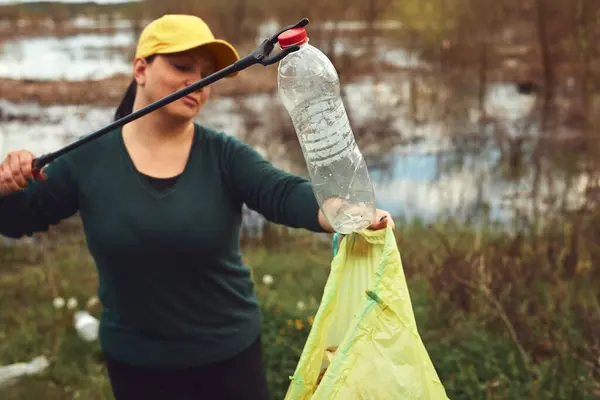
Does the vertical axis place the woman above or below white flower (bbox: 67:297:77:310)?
above

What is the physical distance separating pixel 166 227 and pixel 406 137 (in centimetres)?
311

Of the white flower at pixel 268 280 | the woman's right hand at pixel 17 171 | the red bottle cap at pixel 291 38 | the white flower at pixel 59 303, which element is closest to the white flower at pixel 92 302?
the white flower at pixel 59 303

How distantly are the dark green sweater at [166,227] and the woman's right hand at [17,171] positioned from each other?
0.28 ft

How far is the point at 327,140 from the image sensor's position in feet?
4.41

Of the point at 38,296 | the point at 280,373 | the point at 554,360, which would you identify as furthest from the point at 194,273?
the point at 38,296

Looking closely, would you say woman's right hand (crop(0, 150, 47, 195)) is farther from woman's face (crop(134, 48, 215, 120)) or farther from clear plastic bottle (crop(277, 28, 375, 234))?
clear plastic bottle (crop(277, 28, 375, 234))

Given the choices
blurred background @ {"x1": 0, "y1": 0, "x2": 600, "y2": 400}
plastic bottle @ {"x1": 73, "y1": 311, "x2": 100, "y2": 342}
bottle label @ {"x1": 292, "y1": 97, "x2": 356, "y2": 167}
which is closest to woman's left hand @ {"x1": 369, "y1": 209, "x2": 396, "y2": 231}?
bottle label @ {"x1": 292, "y1": 97, "x2": 356, "y2": 167}

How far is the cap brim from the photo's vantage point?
161 centimetres

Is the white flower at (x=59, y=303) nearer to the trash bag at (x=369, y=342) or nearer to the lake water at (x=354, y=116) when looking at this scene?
the lake water at (x=354, y=116)

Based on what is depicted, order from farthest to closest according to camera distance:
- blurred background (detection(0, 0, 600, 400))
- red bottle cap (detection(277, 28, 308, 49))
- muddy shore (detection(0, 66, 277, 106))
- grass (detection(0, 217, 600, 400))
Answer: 1. muddy shore (detection(0, 66, 277, 106))
2. blurred background (detection(0, 0, 600, 400))
3. grass (detection(0, 217, 600, 400))
4. red bottle cap (detection(277, 28, 308, 49))

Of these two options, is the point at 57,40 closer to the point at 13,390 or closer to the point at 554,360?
the point at 13,390

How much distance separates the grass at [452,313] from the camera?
2.68 meters

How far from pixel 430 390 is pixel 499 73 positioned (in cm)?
348

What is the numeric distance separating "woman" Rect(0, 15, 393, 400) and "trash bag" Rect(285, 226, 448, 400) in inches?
7.8
